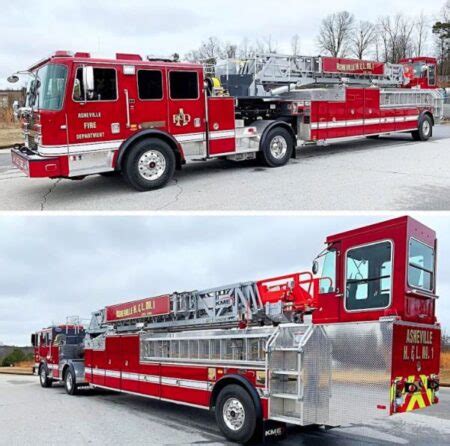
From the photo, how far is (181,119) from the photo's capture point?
1096 centimetres

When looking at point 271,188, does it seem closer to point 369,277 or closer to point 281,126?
point 281,126

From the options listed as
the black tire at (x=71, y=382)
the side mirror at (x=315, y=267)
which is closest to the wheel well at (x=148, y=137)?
the side mirror at (x=315, y=267)

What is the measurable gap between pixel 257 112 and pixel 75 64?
5.16 meters

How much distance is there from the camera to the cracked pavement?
32.4 feet

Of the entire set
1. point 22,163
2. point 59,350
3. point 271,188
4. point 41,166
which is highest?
point 22,163

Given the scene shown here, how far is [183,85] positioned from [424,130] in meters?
9.97

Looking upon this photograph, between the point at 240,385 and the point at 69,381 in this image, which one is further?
the point at 69,381

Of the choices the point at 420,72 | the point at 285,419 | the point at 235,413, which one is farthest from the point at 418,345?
the point at 420,72

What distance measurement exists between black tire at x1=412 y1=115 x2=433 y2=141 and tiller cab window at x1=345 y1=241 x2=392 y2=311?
40.7 feet

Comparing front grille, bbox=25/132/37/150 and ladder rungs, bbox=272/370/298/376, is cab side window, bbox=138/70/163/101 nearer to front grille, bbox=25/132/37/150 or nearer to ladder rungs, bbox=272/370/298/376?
front grille, bbox=25/132/37/150

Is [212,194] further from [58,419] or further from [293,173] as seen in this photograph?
[58,419]

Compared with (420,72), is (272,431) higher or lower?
lower

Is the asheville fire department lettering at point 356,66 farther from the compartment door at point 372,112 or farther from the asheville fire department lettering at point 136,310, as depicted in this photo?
the asheville fire department lettering at point 136,310

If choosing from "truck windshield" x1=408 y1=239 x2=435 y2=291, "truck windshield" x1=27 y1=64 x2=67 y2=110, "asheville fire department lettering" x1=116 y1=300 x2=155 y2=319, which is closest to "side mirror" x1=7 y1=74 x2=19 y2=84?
"truck windshield" x1=27 y1=64 x2=67 y2=110
